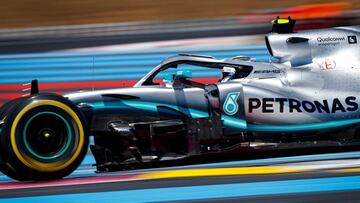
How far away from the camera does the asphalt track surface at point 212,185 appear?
463 centimetres

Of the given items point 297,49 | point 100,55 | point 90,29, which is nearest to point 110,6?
point 90,29

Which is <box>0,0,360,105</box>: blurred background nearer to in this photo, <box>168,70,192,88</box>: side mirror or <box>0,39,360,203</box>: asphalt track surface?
<box>168,70,192,88</box>: side mirror

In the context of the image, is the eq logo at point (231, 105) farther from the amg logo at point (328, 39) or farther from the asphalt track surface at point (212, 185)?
the amg logo at point (328, 39)

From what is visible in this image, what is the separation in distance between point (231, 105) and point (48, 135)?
161 centimetres

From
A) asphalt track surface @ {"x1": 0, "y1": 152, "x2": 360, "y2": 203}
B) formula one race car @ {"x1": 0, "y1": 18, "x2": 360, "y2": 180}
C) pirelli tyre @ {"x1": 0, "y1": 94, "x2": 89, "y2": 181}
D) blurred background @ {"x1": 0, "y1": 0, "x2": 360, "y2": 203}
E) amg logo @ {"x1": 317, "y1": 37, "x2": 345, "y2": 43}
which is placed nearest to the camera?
asphalt track surface @ {"x1": 0, "y1": 152, "x2": 360, "y2": 203}

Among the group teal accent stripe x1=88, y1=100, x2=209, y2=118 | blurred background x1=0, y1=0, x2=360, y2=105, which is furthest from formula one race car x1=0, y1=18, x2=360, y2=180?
blurred background x1=0, y1=0, x2=360, y2=105

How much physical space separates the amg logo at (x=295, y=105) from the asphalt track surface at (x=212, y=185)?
0.49 metres

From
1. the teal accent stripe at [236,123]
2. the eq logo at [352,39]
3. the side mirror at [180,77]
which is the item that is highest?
the eq logo at [352,39]

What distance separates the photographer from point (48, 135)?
5613mm

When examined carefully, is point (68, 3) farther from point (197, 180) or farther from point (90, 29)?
point (197, 180)

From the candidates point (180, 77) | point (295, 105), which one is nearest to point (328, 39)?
point (295, 105)

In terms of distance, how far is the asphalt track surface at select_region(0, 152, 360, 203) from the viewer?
4629mm

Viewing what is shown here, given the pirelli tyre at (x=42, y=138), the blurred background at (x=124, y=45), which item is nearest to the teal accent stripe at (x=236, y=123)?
the pirelli tyre at (x=42, y=138)

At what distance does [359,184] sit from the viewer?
491 cm
